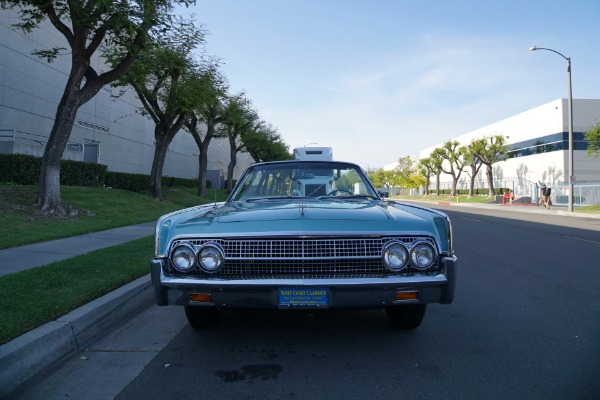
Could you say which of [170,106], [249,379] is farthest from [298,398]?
[170,106]

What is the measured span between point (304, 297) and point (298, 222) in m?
0.54

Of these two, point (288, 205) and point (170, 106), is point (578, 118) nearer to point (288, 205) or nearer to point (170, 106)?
point (170, 106)

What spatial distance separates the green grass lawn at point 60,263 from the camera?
13.2 ft

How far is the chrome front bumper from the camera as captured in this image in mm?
3008

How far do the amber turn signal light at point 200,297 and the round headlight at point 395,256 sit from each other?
130cm

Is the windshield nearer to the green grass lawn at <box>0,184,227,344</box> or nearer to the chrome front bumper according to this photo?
the chrome front bumper

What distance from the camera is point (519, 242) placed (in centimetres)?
1097

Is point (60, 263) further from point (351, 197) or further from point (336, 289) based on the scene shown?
point (336, 289)

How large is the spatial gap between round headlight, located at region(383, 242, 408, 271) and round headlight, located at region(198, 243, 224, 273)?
120 centimetres

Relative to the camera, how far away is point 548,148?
42.3 m

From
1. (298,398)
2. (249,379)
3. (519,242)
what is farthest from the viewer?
(519,242)

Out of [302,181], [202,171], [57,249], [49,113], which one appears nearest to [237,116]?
[202,171]

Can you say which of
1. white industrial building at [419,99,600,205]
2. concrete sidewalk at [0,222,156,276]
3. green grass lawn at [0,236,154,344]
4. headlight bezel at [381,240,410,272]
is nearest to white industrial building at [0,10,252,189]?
concrete sidewalk at [0,222,156,276]

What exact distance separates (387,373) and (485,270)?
4.77 meters
